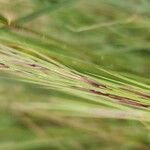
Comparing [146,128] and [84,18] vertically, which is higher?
[84,18]

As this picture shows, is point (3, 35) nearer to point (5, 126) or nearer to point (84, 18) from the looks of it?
point (84, 18)

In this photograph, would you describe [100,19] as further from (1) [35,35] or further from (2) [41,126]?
(2) [41,126]

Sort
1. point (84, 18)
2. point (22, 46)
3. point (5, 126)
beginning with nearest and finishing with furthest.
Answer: point (5, 126), point (22, 46), point (84, 18)

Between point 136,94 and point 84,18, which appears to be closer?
point 136,94

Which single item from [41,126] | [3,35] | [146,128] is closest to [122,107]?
[146,128]

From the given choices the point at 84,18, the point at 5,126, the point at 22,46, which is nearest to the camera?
the point at 5,126

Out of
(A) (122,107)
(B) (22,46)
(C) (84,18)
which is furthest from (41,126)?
(C) (84,18)
